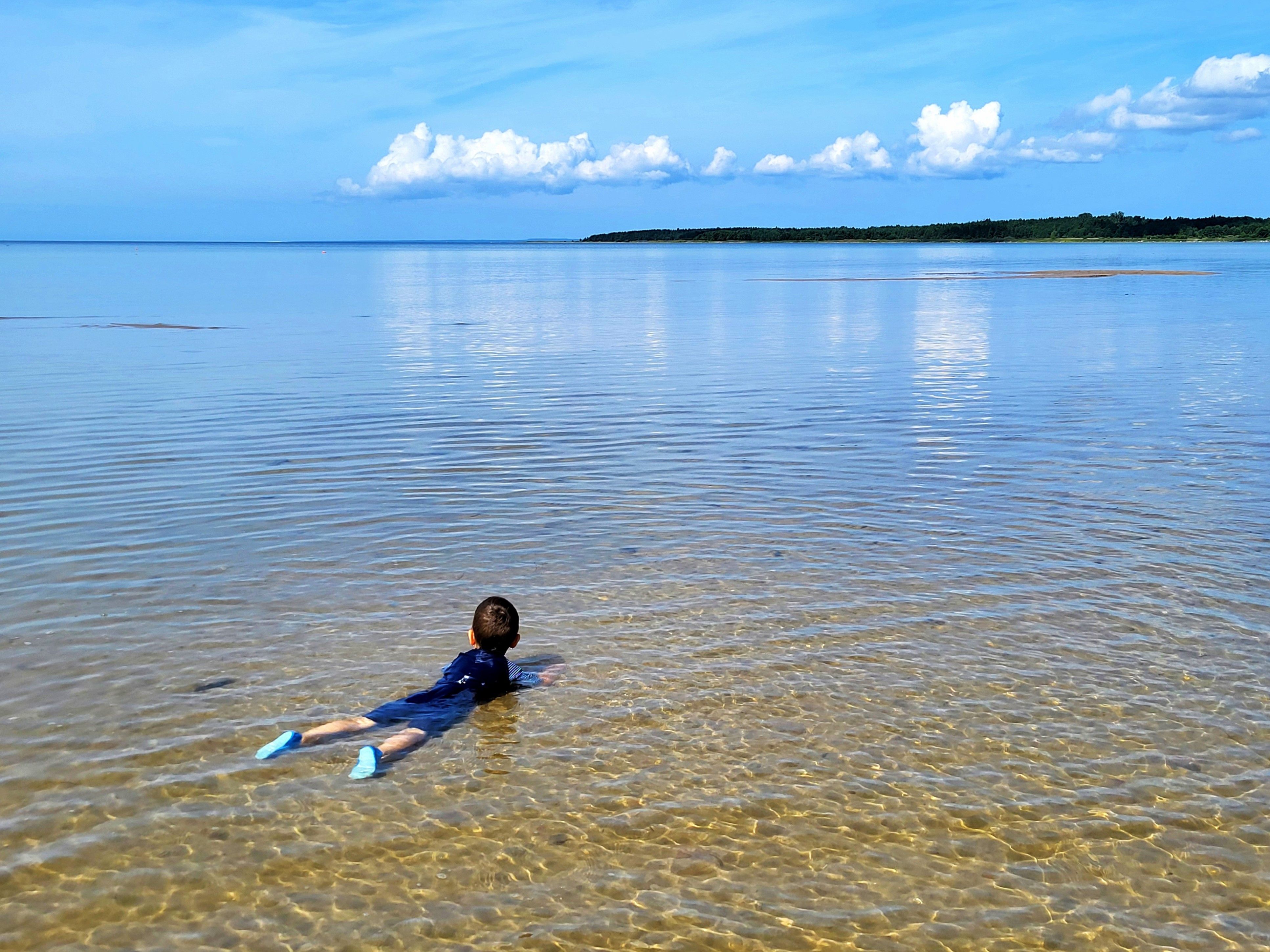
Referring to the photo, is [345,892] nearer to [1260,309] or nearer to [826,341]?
[826,341]

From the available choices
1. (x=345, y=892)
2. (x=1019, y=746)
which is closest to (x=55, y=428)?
(x=345, y=892)

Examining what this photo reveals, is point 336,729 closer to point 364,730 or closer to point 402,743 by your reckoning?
point 364,730

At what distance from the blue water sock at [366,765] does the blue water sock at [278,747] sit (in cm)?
58

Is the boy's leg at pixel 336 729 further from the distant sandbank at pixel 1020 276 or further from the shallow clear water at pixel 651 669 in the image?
the distant sandbank at pixel 1020 276

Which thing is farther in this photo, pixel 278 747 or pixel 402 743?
pixel 402 743

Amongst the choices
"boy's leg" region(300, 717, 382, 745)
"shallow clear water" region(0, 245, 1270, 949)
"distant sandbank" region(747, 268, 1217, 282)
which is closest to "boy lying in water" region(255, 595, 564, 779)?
"boy's leg" region(300, 717, 382, 745)

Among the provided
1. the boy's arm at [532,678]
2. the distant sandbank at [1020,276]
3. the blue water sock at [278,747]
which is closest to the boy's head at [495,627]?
the boy's arm at [532,678]

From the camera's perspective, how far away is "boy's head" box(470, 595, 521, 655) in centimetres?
970

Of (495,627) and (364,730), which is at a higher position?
(495,627)

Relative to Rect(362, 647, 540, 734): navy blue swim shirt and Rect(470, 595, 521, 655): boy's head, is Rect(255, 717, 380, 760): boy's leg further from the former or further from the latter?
Rect(470, 595, 521, 655): boy's head

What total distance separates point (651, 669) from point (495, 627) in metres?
Answer: 1.59

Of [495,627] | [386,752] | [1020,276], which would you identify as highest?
[1020,276]

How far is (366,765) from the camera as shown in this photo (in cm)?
821

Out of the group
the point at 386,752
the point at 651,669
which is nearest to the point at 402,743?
the point at 386,752
